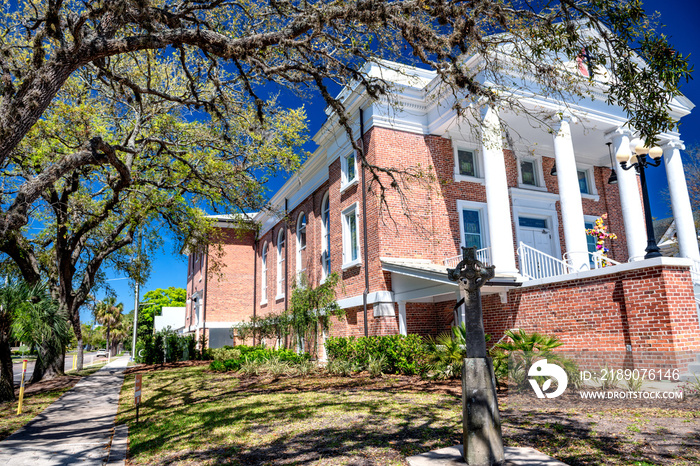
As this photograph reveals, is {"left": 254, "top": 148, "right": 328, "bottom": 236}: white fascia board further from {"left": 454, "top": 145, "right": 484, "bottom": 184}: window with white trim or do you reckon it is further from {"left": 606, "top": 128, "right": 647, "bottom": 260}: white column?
{"left": 606, "top": 128, "right": 647, "bottom": 260}: white column

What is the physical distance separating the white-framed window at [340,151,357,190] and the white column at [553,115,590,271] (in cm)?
716

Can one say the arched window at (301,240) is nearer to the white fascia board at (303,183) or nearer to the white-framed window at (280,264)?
the white fascia board at (303,183)

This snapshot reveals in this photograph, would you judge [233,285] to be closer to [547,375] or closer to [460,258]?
[460,258]

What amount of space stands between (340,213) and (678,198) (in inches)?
465

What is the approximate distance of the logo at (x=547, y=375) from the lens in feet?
26.6

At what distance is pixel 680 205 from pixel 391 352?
11.1 m

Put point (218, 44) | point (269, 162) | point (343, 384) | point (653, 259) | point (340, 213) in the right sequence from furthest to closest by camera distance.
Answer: point (340, 213) < point (269, 162) < point (343, 384) < point (653, 259) < point (218, 44)

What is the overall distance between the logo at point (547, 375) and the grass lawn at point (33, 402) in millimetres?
9272

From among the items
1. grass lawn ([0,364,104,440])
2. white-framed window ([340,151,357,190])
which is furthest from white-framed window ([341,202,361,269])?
grass lawn ([0,364,104,440])

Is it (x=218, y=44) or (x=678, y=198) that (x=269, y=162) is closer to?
(x=218, y=44)

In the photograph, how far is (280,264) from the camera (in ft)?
87.8

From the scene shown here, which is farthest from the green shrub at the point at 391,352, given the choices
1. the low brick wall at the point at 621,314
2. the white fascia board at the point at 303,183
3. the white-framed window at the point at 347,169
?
the white-framed window at the point at 347,169

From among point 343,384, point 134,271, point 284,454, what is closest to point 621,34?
point 284,454

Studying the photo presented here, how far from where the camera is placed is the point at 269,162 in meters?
14.7
